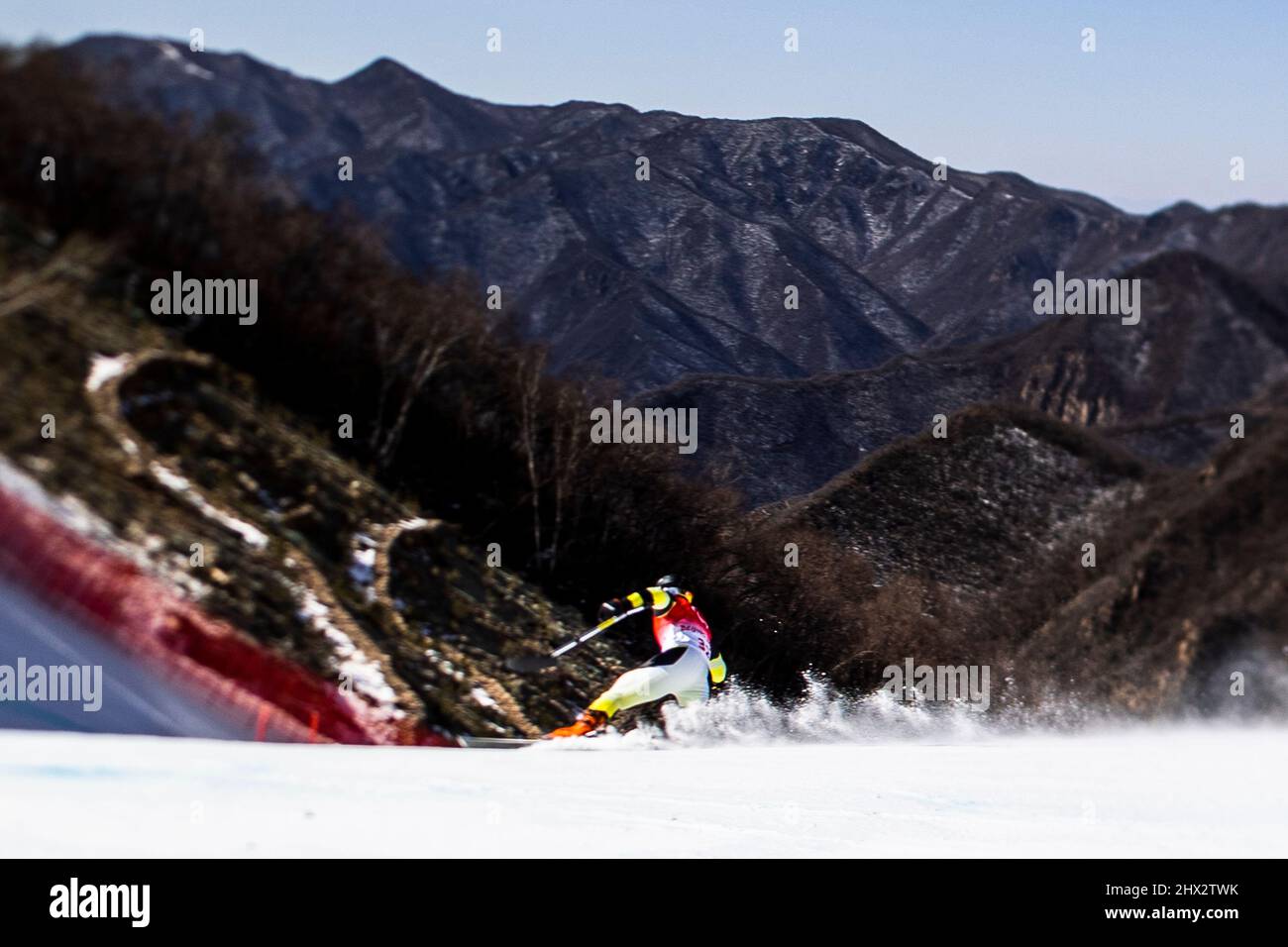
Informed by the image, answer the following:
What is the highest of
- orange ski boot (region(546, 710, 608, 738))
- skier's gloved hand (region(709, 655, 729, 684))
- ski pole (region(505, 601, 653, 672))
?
ski pole (region(505, 601, 653, 672))

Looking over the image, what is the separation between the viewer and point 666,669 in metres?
13.6

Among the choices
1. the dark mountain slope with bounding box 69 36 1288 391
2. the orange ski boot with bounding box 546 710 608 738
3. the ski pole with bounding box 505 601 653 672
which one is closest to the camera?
the orange ski boot with bounding box 546 710 608 738

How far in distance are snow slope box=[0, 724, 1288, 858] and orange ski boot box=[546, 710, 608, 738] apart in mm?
221

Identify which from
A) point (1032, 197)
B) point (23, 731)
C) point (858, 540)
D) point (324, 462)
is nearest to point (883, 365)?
point (858, 540)

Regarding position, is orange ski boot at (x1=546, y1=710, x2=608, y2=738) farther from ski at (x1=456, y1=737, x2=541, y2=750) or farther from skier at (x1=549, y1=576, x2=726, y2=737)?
ski at (x1=456, y1=737, x2=541, y2=750)

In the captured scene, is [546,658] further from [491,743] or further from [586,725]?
[491,743]

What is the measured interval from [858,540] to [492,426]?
11.2 metres

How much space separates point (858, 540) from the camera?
26250mm

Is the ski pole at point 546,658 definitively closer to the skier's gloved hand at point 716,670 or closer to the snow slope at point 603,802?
the skier's gloved hand at point 716,670

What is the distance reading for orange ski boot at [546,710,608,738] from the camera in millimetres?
12844

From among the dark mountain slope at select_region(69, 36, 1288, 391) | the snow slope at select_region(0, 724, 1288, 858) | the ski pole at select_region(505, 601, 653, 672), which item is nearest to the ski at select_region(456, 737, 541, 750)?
the snow slope at select_region(0, 724, 1288, 858)

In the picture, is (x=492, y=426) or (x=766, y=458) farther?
(x=766, y=458)

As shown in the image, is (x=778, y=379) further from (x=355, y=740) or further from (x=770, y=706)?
(x=355, y=740)

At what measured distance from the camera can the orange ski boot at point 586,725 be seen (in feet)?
42.1
